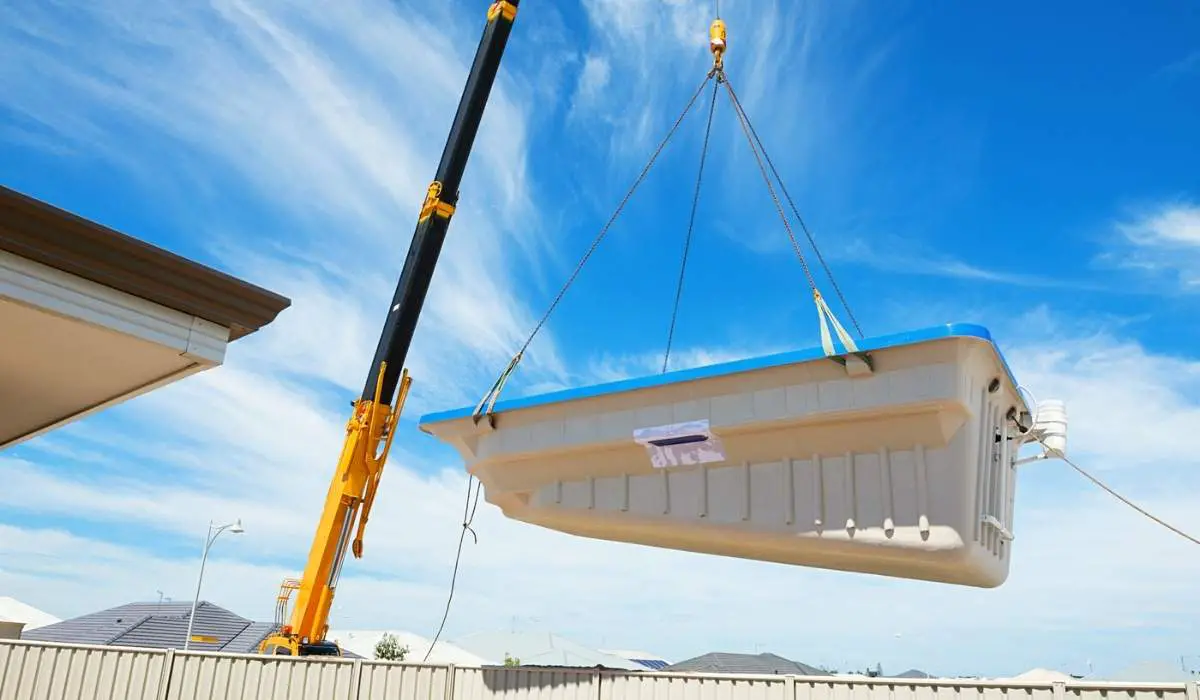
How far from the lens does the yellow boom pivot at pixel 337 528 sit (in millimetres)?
11688

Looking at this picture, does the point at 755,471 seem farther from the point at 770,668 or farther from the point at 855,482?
the point at 770,668

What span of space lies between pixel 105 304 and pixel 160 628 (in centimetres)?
2433

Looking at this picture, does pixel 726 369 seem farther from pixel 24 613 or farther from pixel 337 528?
pixel 24 613

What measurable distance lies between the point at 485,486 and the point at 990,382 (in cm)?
634

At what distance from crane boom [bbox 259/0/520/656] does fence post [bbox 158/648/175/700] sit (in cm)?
112

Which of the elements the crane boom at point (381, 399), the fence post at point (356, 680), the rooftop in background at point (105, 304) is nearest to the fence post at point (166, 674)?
the crane boom at point (381, 399)

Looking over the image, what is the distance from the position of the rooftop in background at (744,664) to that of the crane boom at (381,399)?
18196 mm

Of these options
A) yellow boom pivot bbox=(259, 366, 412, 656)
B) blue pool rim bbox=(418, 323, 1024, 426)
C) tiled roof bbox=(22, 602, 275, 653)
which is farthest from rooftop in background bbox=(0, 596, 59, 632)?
blue pool rim bbox=(418, 323, 1024, 426)

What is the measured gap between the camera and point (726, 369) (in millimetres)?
9156

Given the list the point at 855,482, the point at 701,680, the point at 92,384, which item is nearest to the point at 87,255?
the point at 92,384

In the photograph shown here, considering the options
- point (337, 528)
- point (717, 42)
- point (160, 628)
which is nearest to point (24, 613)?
point (160, 628)

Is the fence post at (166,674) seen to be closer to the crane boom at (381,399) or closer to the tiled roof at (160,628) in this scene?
the crane boom at (381,399)

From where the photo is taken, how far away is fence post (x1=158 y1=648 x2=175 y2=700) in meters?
11.1

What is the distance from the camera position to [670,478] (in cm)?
987
